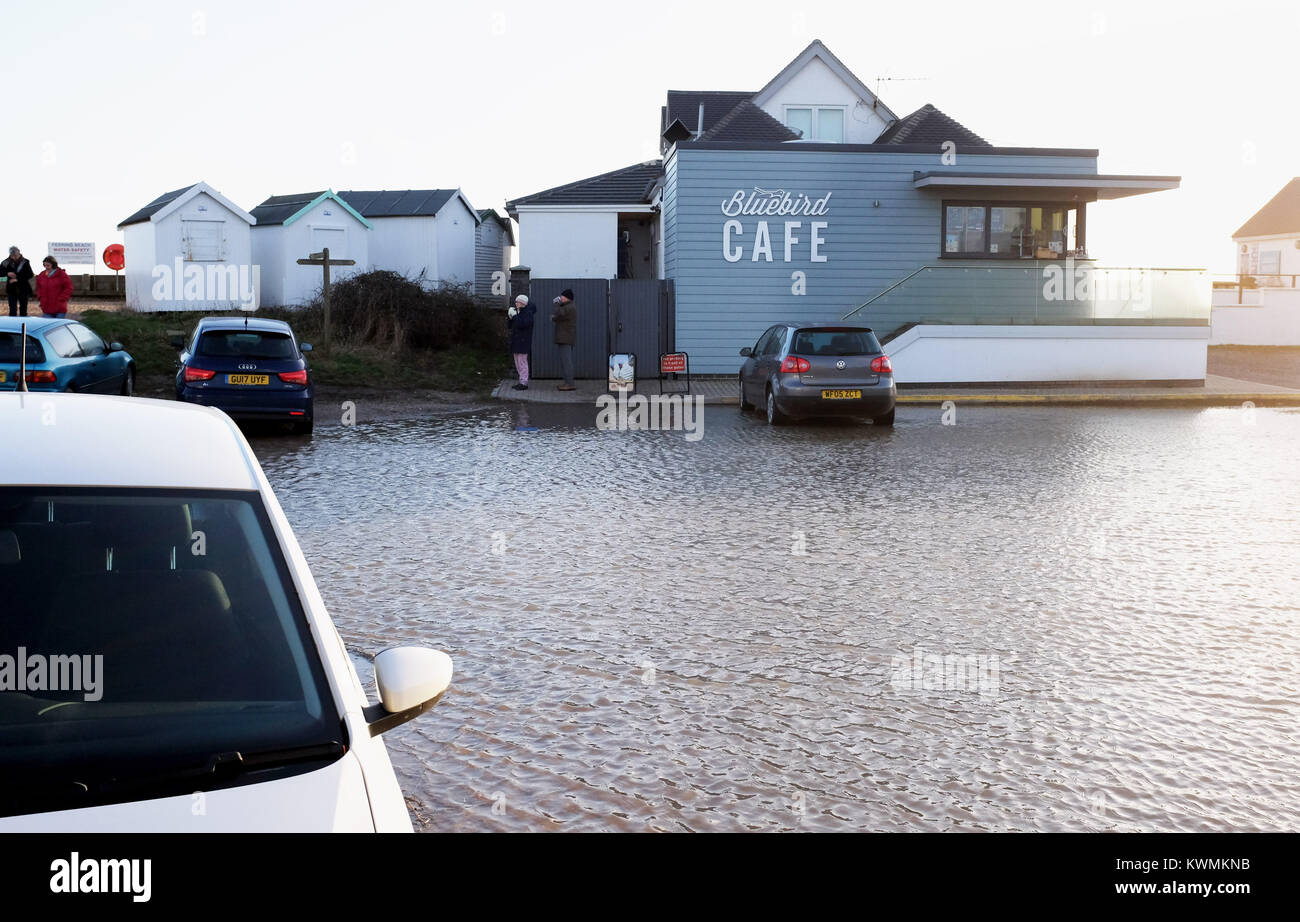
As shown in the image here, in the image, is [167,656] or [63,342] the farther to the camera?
[63,342]

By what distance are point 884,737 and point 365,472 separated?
31.4 ft

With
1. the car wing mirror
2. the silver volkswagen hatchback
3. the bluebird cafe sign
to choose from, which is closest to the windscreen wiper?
the car wing mirror

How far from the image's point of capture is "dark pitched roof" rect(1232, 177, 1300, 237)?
2785 inches

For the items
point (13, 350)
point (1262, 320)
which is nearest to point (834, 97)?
point (1262, 320)

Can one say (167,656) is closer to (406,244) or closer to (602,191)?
(602,191)

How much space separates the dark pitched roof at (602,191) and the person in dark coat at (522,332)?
12594mm

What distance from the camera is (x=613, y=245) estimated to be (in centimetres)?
3934

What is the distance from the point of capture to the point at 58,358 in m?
16.6

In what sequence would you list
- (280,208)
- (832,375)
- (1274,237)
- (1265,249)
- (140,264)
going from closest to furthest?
(832,375), (140,264), (280,208), (1274,237), (1265,249)

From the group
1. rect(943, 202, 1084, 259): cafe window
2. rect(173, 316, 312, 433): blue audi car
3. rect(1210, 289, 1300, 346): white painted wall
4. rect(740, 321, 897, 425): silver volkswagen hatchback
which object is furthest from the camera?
rect(1210, 289, 1300, 346): white painted wall

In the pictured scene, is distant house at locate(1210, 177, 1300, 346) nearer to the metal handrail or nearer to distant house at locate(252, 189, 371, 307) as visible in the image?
the metal handrail

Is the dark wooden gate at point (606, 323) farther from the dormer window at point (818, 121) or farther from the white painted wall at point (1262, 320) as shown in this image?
the white painted wall at point (1262, 320)

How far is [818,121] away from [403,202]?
849 inches

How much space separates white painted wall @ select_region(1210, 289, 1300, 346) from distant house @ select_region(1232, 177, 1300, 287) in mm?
29040
